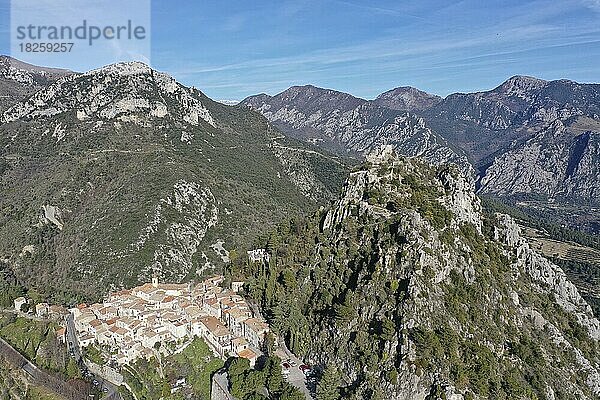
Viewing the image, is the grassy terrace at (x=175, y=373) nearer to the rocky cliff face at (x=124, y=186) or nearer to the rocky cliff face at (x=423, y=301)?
the rocky cliff face at (x=423, y=301)

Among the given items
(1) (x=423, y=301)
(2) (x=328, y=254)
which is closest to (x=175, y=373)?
(2) (x=328, y=254)

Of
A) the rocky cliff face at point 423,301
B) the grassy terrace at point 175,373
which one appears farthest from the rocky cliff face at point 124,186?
the grassy terrace at point 175,373

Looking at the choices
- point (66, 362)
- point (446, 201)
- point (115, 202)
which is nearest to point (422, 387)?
point (446, 201)

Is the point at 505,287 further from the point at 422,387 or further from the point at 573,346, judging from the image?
the point at 422,387

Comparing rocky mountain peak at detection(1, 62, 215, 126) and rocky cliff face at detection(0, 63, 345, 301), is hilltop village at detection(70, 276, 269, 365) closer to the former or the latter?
rocky cliff face at detection(0, 63, 345, 301)

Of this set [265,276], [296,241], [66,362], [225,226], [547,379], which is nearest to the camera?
[547,379]
